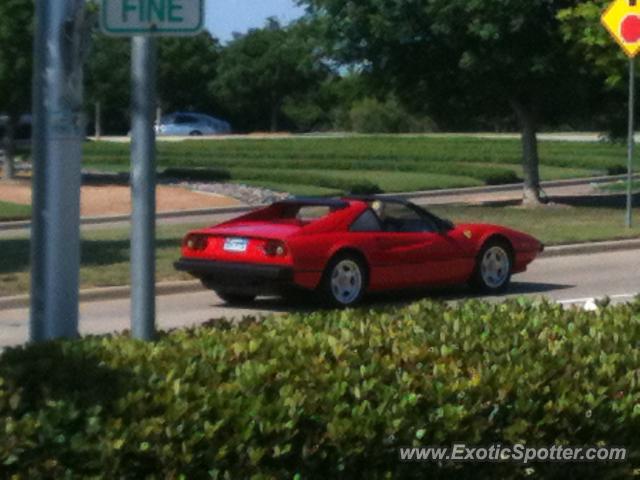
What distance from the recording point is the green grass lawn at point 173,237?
1819cm

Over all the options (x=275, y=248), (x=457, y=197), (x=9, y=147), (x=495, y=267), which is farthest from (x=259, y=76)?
(x=275, y=248)

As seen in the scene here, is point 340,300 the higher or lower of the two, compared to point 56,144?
lower

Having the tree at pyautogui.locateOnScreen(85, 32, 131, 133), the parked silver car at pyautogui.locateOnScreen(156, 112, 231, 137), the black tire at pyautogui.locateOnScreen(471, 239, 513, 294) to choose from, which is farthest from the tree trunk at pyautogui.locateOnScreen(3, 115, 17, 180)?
the parked silver car at pyautogui.locateOnScreen(156, 112, 231, 137)

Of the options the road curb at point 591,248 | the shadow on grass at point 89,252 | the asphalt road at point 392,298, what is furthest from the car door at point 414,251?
the road curb at point 591,248

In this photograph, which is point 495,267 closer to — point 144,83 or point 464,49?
point 144,83

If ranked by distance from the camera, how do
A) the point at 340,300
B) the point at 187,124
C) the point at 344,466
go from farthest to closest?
1. the point at 187,124
2. the point at 340,300
3. the point at 344,466

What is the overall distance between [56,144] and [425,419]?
2.00 metres

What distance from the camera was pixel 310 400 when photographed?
509 cm

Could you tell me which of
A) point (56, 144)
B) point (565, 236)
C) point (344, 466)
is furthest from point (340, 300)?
point (344, 466)

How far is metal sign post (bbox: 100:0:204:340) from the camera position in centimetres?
586

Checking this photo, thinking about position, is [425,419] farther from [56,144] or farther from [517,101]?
[517,101]

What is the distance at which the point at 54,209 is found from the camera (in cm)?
616

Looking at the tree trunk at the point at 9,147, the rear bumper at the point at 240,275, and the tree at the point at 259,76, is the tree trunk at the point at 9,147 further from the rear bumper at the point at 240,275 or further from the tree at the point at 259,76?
the tree at the point at 259,76

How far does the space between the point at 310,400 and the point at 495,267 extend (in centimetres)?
1305
